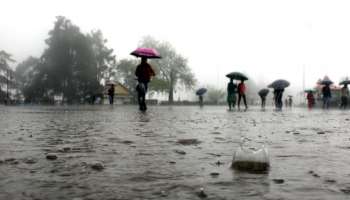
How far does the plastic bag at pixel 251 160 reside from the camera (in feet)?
9.76

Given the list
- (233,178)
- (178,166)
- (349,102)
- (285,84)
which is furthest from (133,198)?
(349,102)

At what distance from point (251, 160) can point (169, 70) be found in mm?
85616

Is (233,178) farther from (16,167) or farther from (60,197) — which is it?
(16,167)

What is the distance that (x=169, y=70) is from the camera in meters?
88.4

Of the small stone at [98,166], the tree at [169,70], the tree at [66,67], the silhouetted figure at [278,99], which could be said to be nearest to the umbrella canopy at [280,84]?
the silhouetted figure at [278,99]

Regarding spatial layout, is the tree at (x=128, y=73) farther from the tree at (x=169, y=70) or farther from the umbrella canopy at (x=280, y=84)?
the umbrella canopy at (x=280, y=84)

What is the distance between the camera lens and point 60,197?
87.0 inches

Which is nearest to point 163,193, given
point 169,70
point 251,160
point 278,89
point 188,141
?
point 251,160

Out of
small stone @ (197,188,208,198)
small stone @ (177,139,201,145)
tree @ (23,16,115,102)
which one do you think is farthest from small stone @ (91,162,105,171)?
tree @ (23,16,115,102)

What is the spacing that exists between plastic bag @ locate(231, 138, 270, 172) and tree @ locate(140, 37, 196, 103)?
8473cm

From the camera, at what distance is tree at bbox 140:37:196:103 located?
88.0m

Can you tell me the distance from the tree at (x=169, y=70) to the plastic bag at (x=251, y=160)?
84730 mm

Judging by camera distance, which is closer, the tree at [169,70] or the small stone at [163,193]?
the small stone at [163,193]

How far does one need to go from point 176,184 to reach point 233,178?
1.22 ft
